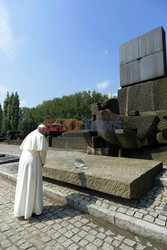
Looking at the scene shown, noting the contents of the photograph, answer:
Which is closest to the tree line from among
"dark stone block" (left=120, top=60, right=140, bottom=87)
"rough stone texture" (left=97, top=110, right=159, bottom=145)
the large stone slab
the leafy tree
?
the leafy tree

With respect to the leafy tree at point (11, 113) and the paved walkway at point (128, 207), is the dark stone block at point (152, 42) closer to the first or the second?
the paved walkway at point (128, 207)

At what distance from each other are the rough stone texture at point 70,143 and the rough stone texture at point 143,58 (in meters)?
4.25

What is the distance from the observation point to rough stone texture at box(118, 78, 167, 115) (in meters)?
5.21

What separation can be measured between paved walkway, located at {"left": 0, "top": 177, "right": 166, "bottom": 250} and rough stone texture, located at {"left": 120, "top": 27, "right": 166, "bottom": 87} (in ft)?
17.3

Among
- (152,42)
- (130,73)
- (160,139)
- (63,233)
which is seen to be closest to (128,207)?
(63,233)

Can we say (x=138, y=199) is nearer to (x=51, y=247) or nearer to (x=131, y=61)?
(x=51, y=247)

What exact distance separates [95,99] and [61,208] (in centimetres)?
2782

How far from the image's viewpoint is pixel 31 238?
6.65 ft

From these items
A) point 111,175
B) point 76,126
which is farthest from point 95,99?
point 111,175

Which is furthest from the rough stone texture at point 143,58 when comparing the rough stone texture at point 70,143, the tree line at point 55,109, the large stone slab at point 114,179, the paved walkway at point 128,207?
the tree line at point 55,109

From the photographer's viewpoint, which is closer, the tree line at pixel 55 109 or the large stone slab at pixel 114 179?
the large stone slab at pixel 114 179

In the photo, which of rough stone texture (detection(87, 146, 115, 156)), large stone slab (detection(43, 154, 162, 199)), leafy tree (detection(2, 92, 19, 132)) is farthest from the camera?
leafy tree (detection(2, 92, 19, 132))

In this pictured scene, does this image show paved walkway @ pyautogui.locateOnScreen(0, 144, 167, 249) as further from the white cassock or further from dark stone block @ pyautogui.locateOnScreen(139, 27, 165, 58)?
dark stone block @ pyautogui.locateOnScreen(139, 27, 165, 58)

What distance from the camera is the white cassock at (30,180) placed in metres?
2.48
